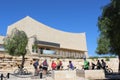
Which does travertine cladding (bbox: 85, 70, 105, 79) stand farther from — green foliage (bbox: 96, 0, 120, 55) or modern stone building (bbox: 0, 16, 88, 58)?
modern stone building (bbox: 0, 16, 88, 58)

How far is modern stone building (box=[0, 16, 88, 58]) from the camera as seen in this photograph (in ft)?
191

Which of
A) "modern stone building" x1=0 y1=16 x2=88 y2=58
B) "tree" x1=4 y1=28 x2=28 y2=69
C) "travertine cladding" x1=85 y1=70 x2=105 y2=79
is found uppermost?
"modern stone building" x1=0 y1=16 x2=88 y2=58

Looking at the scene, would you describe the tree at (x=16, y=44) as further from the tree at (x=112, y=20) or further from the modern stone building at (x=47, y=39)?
the modern stone building at (x=47, y=39)

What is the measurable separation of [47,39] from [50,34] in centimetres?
219

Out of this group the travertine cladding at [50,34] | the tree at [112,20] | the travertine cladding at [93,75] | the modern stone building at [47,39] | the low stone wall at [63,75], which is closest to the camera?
the tree at [112,20]

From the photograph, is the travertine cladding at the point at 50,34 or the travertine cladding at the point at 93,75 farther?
the travertine cladding at the point at 50,34

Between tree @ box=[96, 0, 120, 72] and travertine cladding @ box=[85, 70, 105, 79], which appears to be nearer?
tree @ box=[96, 0, 120, 72]

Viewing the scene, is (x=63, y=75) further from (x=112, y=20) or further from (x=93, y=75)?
(x=112, y=20)

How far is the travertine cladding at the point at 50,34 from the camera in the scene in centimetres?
6162

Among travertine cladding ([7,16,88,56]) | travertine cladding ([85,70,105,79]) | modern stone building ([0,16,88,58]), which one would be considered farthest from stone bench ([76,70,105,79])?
travertine cladding ([7,16,88,56])

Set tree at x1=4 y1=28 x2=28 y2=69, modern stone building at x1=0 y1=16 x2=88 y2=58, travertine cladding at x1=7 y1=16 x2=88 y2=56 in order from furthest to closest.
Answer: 1. travertine cladding at x1=7 y1=16 x2=88 y2=56
2. modern stone building at x1=0 y1=16 x2=88 y2=58
3. tree at x1=4 y1=28 x2=28 y2=69

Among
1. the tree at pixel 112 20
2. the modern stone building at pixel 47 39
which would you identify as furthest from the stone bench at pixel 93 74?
the modern stone building at pixel 47 39

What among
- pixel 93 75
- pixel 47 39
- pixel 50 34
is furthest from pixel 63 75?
pixel 50 34

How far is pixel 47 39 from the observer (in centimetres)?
6297
